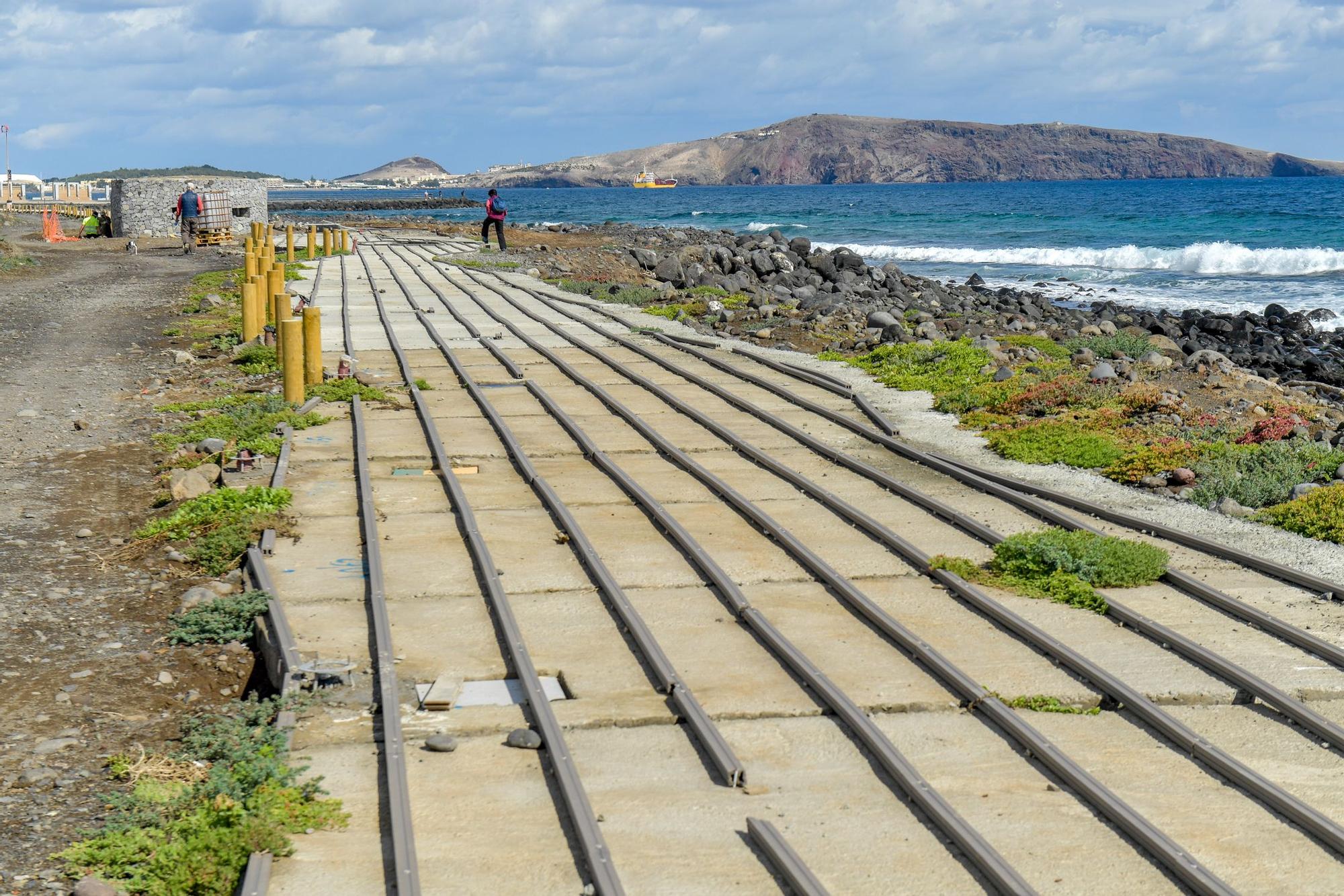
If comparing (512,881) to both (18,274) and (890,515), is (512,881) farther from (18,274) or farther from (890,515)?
(18,274)

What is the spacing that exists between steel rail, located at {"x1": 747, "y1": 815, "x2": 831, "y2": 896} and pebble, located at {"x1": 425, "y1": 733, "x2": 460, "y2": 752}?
5.03ft

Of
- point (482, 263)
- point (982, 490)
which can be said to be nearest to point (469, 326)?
point (982, 490)

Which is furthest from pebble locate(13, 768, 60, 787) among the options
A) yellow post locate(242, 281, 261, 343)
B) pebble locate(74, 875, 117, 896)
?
yellow post locate(242, 281, 261, 343)

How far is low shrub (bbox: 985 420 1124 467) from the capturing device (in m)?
13.3

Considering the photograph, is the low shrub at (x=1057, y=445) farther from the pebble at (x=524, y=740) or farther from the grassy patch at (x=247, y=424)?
the pebble at (x=524, y=740)

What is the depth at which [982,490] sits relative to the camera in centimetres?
1220

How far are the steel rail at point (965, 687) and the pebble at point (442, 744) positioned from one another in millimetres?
2667

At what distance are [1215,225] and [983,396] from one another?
70056 millimetres

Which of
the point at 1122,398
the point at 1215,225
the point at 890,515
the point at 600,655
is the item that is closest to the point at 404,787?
the point at 600,655

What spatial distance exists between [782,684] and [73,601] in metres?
4.77

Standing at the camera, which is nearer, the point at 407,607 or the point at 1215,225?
the point at 407,607

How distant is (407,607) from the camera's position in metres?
8.61

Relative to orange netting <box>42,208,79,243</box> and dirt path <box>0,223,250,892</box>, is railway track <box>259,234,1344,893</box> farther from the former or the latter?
orange netting <box>42,208,79,243</box>

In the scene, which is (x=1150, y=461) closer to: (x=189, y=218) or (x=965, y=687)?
(x=965, y=687)
